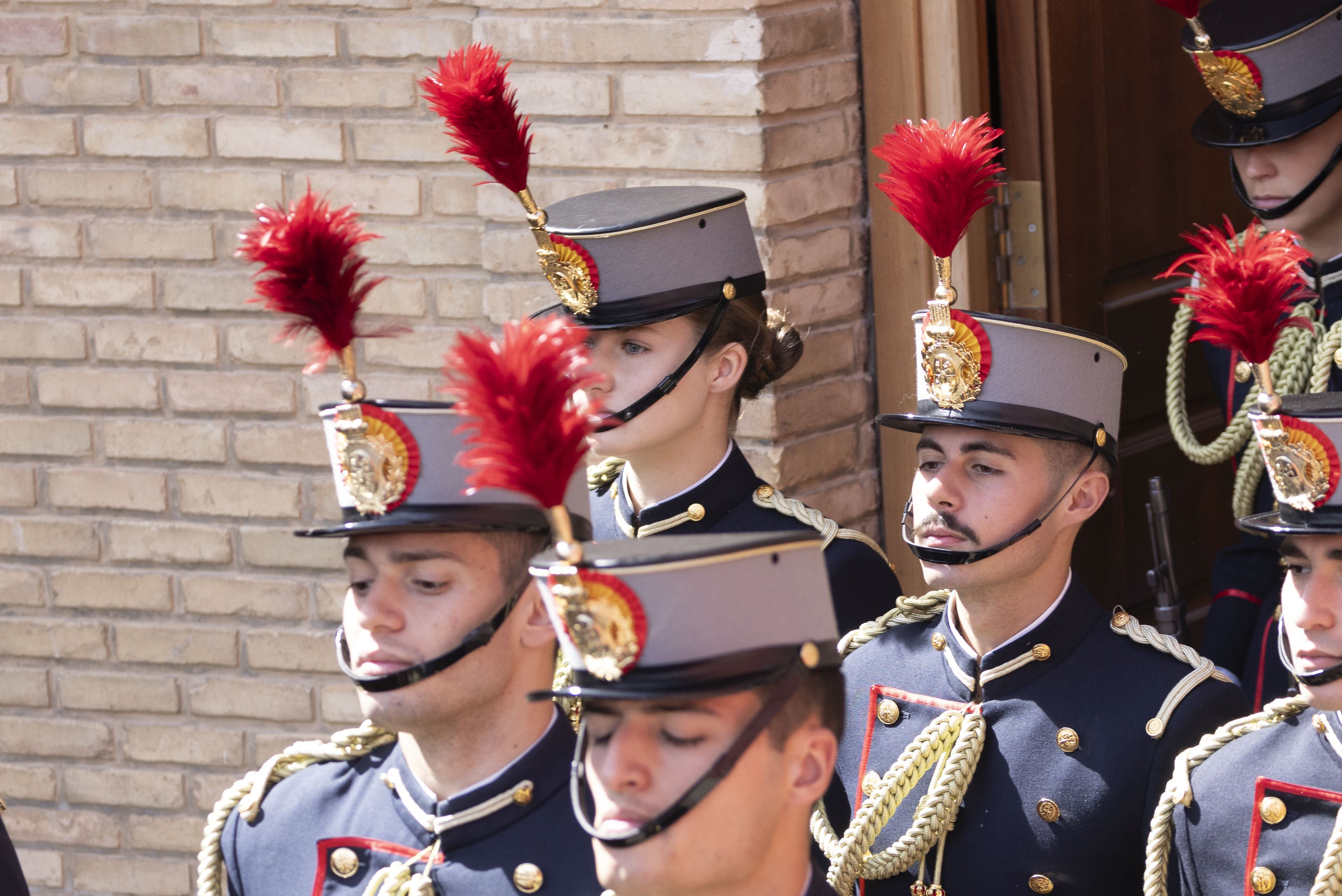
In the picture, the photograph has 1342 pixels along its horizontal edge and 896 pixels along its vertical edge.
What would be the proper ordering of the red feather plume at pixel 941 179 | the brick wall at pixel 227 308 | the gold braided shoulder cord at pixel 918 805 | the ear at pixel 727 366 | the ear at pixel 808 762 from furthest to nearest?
the brick wall at pixel 227 308
the ear at pixel 727 366
the red feather plume at pixel 941 179
the gold braided shoulder cord at pixel 918 805
the ear at pixel 808 762

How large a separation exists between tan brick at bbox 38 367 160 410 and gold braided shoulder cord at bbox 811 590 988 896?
2238 mm

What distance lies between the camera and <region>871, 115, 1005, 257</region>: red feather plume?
3.12 meters

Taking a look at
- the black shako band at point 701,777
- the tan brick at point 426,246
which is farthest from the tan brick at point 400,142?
the black shako band at point 701,777

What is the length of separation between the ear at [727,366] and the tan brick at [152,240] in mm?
1529

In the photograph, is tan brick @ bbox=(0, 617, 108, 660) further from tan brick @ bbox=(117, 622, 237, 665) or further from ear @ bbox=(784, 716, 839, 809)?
ear @ bbox=(784, 716, 839, 809)

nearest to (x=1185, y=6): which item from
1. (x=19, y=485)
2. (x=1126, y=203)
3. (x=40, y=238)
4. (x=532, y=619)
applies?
(x=1126, y=203)

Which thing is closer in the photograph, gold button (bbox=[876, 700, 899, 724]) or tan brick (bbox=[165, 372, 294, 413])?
gold button (bbox=[876, 700, 899, 724])

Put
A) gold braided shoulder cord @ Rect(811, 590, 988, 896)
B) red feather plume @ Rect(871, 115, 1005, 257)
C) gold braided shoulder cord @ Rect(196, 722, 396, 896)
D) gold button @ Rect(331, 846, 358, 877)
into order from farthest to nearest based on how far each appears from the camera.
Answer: red feather plume @ Rect(871, 115, 1005, 257), gold braided shoulder cord @ Rect(811, 590, 988, 896), gold braided shoulder cord @ Rect(196, 722, 396, 896), gold button @ Rect(331, 846, 358, 877)

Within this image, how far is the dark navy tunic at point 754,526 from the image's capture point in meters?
3.61

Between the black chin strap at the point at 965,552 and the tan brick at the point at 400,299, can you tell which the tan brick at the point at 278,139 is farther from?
the black chin strap at the point at 965,552

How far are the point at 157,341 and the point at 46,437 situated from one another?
39 centimetres

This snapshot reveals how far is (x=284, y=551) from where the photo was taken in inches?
179

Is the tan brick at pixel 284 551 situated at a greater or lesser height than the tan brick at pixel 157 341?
lesser

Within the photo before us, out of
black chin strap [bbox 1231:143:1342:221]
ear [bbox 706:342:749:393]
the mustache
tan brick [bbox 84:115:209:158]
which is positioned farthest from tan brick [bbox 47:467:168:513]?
black chin strap [bbox 1231:143:1342:221]
